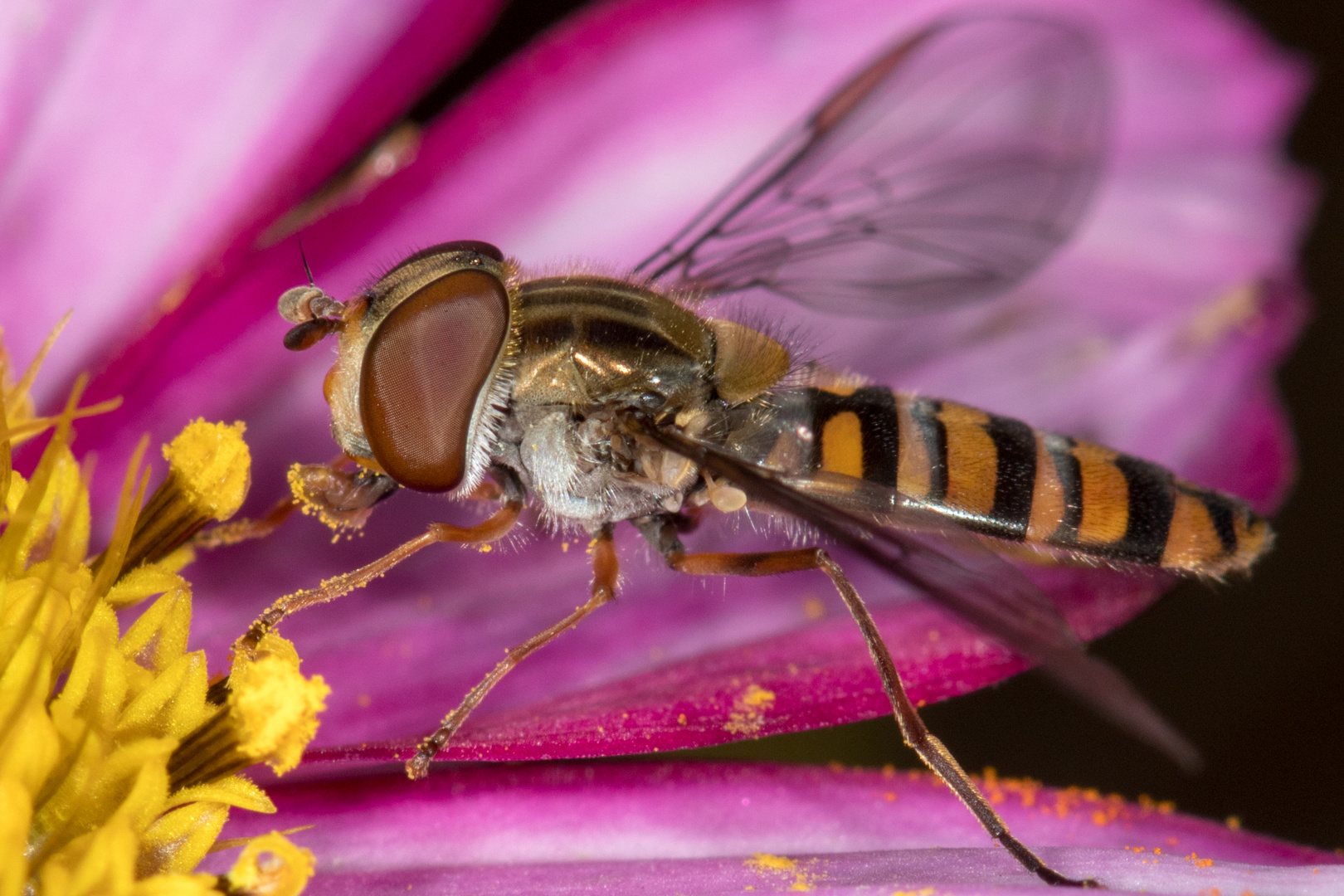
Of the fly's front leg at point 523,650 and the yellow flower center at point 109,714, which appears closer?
the yellow flower center at point 109,714

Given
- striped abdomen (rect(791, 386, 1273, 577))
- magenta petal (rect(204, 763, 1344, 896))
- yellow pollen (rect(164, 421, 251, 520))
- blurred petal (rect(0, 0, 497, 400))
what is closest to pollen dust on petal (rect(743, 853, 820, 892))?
magenta petal (rect(204, 763, 1344, 896))

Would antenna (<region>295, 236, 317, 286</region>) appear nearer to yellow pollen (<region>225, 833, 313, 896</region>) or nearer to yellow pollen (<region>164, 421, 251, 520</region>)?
yellow pollen (<region>164, 421, 251, 520</region>)

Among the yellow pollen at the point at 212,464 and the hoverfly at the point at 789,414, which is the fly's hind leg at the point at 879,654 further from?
the yellow pollen at the point at 212,464

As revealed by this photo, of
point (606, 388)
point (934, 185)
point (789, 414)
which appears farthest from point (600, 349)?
point (934, 185)

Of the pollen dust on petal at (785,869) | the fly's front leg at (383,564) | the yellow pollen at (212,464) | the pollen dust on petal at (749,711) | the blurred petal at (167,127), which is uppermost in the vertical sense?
the blurred petal at (167,127)

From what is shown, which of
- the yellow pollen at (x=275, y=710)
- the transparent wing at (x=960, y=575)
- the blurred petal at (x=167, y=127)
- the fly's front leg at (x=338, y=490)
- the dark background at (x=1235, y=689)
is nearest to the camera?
the transparent wing at (x=960, y=575)

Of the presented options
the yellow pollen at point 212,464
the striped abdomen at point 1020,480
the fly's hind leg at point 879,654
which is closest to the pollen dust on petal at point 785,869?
the fly's hind leg at point 879,654
